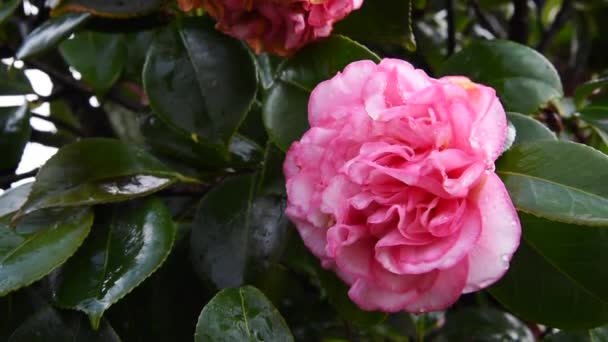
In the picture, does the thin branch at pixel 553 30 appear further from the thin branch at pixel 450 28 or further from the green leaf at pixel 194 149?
the green leaf at pixel 194 149

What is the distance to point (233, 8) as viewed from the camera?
664 mm

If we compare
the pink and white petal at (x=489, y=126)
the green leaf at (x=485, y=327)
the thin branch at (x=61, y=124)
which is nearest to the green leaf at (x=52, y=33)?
the thin branch at (x=61, y=124)

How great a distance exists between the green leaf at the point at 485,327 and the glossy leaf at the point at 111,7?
0.62 metres

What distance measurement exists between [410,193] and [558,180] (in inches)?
4.6

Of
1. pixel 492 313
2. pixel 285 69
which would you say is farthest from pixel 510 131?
pixel 492 313

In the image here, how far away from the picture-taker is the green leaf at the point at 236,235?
672 mm

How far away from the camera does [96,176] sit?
71 cm

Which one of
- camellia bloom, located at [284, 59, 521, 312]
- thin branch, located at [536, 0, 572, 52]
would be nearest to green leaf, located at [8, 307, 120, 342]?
camellia bloom, located at [284, 59, 521, 312]

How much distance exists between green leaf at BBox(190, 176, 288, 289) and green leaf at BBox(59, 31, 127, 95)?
0.90 ft

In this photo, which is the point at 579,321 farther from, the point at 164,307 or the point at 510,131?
the point at 164,307

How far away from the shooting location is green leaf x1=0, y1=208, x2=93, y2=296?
61 cm

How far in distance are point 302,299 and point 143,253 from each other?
0.56m

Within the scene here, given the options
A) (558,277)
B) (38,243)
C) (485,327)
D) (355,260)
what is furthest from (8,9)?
(485,327)

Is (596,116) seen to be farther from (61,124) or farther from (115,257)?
(61,124)
